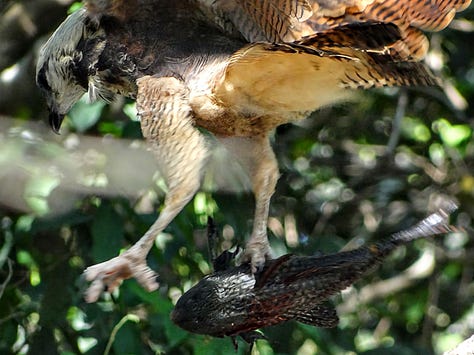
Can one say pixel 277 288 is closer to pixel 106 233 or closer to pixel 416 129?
pixel 106 233

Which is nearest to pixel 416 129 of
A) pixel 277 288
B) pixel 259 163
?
pixel 259 163

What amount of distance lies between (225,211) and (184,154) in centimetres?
69

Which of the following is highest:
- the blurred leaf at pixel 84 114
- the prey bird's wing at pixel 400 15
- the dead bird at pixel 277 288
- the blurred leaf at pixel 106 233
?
the prey bird's wing at pixel 400 15

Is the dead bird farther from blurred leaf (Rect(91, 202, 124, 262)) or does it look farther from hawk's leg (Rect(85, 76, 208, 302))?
blurred leaf (Rect(91, 202, 124, 262))

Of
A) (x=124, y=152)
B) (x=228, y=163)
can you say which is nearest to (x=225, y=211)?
(x=228, y=163)

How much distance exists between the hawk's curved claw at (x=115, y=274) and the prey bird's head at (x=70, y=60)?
438 millimetres

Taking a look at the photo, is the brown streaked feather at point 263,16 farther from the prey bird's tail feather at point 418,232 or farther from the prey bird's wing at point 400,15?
the prey bird's tail feather at point 418,232

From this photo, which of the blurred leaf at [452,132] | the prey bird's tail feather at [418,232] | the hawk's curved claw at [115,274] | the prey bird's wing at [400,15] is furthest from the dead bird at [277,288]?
the blurred leaf at [452,132]

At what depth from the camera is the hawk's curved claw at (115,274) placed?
2.20 meters

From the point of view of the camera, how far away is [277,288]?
2.08m

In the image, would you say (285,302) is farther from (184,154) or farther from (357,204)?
(357,204)

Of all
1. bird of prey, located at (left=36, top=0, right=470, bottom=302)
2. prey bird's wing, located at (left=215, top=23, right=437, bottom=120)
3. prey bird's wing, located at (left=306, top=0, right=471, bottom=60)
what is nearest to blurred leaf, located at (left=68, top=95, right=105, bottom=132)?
bird of prey, located at (left=36, top=0, right=470, bottom=302)

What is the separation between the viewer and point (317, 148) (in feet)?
13.2

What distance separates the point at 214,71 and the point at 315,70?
0.21m
